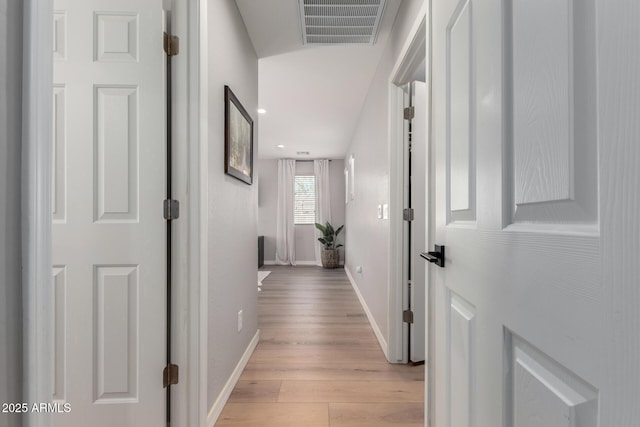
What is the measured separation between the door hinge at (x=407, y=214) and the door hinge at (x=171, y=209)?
1491 millimetres

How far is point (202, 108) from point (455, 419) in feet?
4.98

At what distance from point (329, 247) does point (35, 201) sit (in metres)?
5.95

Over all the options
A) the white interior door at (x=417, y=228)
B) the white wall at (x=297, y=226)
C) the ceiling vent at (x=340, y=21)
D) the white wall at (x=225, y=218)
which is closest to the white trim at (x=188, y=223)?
the white wall at (x=225, y=218)

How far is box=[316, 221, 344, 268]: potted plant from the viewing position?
6355mm

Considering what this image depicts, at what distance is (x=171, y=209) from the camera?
1.32m

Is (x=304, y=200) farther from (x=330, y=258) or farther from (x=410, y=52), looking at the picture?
(x=410, y=52)

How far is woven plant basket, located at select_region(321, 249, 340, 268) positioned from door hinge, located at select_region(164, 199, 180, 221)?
203 inches

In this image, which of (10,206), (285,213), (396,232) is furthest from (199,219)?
(285,213)

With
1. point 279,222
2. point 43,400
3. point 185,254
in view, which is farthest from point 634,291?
point 279,222

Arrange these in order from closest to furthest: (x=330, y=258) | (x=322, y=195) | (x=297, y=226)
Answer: (x=330, y=258) < (x=322, y=195) < (x=297, y=226)

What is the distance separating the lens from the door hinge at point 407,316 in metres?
2.13

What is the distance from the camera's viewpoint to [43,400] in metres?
0.58

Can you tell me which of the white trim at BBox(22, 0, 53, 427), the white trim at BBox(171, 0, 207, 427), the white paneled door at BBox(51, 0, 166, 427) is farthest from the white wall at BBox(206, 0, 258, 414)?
the white trim at BBox(22, 0, 53, 427)

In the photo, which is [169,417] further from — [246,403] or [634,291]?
[634,291]
